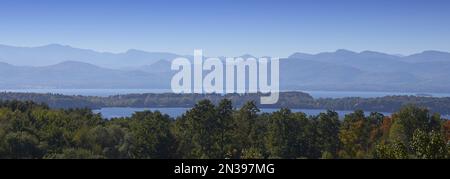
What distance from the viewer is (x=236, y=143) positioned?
6022cm

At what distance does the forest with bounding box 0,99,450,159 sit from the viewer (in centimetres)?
5466

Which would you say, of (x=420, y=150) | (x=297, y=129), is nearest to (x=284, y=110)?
(x=297, y=129)

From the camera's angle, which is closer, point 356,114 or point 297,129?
point 297,129

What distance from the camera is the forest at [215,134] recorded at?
179 ft

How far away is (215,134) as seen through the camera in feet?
200

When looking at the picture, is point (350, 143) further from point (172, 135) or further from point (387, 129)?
point (172, 135)

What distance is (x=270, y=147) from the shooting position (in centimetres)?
6000

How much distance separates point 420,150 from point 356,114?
112ft

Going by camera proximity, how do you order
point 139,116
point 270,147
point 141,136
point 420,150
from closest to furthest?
point 420,150 < point 141,136 < point 270,147 < point 139,116

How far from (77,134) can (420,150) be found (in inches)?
1479

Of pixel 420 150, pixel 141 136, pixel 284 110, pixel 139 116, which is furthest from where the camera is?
pixel 139 116
